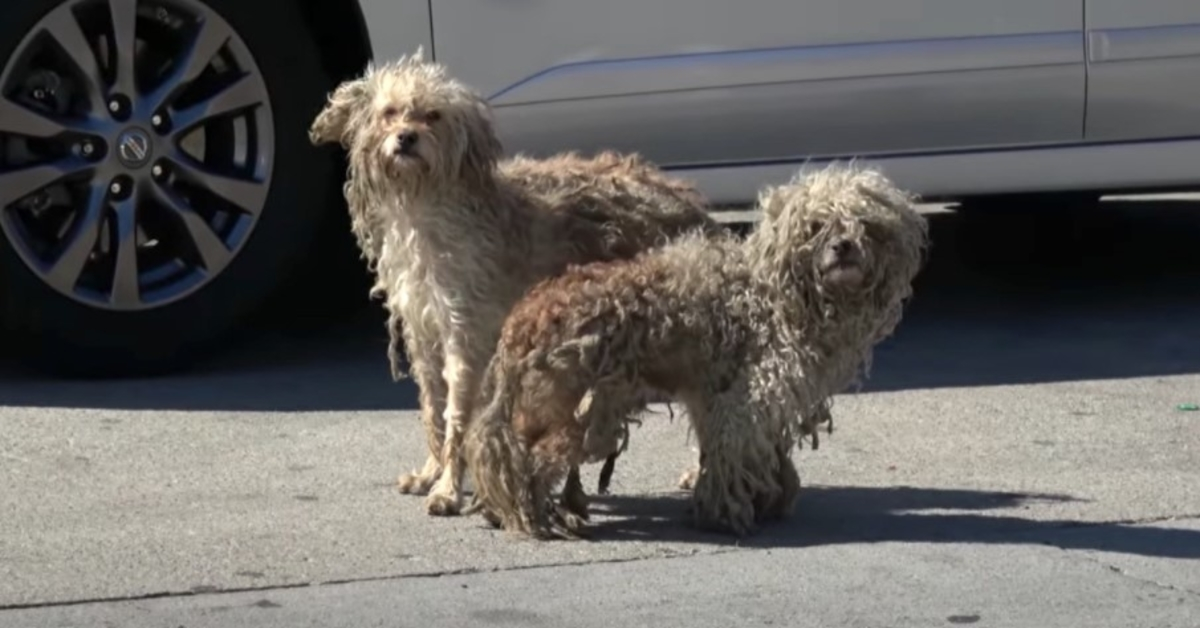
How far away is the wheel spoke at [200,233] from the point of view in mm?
7402

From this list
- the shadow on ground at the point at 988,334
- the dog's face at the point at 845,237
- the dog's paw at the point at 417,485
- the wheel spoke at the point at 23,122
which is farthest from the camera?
the shadow on ground at the point at 988,334

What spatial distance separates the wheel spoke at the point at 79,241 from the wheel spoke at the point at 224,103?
345 millimetres

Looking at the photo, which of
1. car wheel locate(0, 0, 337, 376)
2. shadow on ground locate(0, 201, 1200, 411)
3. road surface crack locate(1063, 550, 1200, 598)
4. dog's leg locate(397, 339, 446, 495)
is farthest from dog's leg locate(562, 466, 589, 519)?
car wheel locate(0, 0, 337, 376)

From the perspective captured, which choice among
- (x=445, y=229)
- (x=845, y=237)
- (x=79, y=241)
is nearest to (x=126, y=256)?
(x=79, y=241)

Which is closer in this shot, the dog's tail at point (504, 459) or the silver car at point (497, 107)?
the dog's tail at point (504, 459)

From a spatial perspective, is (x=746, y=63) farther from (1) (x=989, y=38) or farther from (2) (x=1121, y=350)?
(2) (x=1121, y=350)

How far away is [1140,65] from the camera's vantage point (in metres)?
8.13

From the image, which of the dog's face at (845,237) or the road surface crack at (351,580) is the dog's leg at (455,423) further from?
the dog's face at (845,237)

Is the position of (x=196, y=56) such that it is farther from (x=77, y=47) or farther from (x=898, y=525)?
(x=898, y=525)

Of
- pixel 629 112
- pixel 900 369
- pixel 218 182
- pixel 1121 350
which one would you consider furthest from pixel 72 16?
pixel 1121 350

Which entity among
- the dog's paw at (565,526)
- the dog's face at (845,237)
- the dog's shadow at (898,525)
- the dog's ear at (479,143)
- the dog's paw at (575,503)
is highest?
the dog's ear at (479,143)

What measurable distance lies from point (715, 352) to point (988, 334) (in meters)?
2.83

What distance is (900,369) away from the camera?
801 centimetres

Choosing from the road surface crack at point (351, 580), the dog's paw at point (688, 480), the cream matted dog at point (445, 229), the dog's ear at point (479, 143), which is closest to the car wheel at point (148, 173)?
the cream matted dog at point (445, 229)
